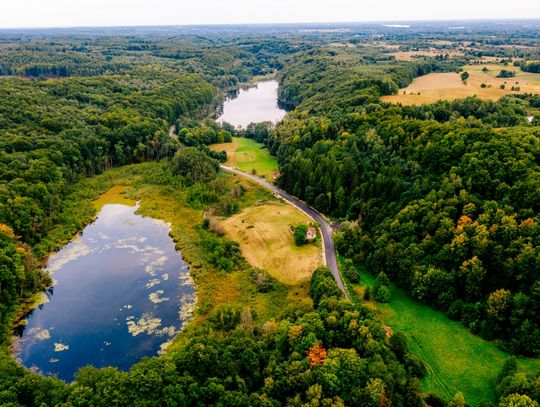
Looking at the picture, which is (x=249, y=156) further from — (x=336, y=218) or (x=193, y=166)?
(x=336, y=218)

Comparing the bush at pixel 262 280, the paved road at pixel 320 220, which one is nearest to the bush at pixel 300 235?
the paved road at pixel 320 220

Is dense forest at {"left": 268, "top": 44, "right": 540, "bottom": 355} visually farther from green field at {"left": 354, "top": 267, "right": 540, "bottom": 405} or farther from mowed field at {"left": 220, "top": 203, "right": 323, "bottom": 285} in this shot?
mowed field at {"left": 220, "top": 203, "right": 323, "bottom": 285}

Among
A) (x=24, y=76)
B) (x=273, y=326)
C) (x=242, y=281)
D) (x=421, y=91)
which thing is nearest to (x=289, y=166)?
(x=242, y=281)

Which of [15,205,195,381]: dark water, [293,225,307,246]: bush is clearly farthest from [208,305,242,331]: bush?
[293,225,307,246]: bush

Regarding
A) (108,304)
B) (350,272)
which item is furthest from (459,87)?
(108,304)

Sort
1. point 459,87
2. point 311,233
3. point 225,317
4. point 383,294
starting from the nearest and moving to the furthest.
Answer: point 225,317 < point 383,294 < point 311,233 < point 459,87

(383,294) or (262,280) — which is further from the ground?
(383,294)

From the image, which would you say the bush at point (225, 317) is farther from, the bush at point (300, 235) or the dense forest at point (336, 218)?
the bush at point (300, 235)
